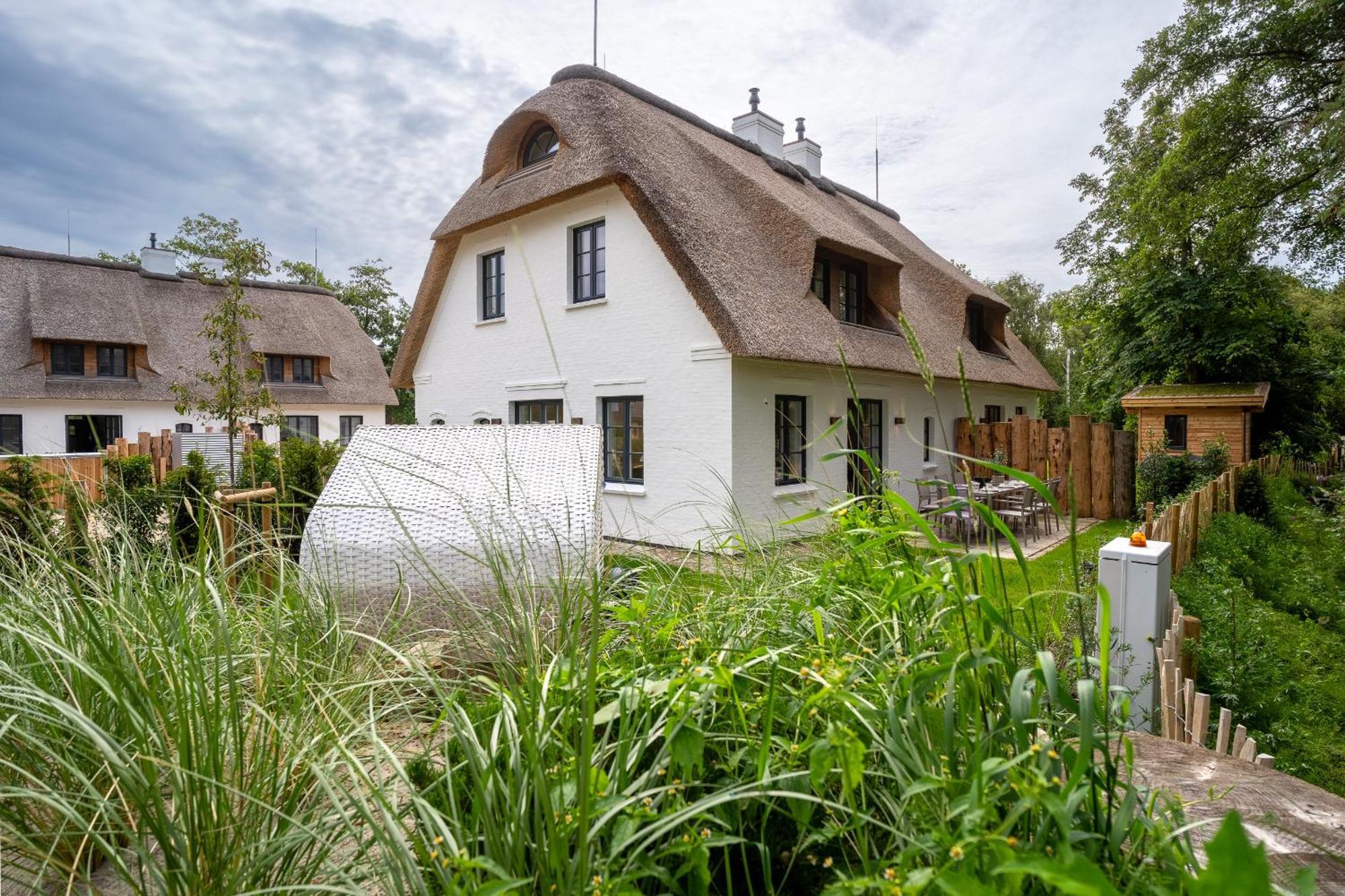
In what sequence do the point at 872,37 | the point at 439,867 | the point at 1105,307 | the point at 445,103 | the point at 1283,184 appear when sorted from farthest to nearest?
1. the point at 1105,307
2. the point at 1283,184
3. the point at 445,103
4. the point at 872,37
5. the point at 439,867

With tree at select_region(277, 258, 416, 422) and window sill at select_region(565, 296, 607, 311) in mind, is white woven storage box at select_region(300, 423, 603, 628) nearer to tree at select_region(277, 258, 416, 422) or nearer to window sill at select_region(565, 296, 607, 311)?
window sill at select_region(565, 296, 607, 311)

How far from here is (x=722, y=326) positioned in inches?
330

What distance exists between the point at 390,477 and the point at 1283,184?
1765cm

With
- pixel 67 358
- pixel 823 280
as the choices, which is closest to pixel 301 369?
pixel 67 358

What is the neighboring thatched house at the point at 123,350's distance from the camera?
61.2 feet

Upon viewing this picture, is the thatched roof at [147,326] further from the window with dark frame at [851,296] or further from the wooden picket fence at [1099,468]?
the wooden picket fence at [1099,468]

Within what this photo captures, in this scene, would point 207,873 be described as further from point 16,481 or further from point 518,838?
point 16,481

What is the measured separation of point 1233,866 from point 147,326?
1087 inches

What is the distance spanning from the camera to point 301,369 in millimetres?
24859

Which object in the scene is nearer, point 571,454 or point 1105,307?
point 571,454

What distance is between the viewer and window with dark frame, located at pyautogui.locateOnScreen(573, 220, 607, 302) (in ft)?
34.4

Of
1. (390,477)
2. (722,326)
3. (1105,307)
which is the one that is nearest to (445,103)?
(722,326)

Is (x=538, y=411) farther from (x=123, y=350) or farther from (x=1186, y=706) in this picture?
(x=123, y=350)

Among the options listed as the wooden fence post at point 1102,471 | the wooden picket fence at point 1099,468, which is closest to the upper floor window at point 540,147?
the wooden picket fence at point 1099,468
